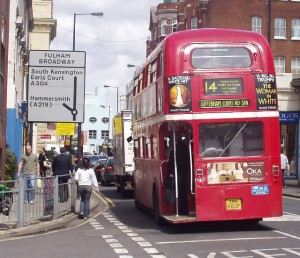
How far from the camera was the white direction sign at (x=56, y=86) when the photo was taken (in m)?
21.4

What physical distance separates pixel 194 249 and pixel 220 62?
4.66 m

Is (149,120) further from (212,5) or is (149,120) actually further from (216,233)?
(212,5)

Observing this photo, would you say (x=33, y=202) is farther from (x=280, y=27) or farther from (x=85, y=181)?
(x=280, y=27)

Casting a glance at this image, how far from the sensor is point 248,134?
15453 millimetres

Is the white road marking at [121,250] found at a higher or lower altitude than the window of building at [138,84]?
lower

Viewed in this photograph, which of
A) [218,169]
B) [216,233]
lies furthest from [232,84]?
[216,233]

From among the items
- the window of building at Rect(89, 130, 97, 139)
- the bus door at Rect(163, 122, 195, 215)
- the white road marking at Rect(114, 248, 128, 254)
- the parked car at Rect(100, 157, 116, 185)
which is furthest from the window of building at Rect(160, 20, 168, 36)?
the white road marking at Rect(114, 248, 128, 254)

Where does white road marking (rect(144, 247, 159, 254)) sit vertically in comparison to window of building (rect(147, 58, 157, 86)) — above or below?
below

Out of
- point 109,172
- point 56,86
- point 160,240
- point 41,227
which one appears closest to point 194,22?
point 109,172

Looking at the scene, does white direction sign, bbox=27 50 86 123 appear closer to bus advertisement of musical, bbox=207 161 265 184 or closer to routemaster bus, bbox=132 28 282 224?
routemaster bus, bbox=132 28 282 224

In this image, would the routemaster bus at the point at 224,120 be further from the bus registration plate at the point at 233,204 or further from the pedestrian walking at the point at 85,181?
the pedestrian walking at the point at 85,181

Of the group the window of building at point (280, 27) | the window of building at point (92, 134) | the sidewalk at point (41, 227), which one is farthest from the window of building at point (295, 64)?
the window of building at point (92, 134)

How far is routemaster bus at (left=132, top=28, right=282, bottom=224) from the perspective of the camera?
15.3m

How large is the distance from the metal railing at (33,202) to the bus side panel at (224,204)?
4129 mm
